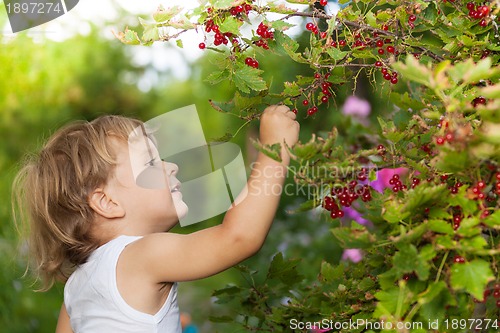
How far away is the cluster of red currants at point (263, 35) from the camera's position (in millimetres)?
1217

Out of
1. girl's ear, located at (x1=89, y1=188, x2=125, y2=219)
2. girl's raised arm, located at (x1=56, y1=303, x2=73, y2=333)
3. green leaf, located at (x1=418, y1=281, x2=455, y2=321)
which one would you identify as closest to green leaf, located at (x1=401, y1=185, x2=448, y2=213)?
green leaf, located at (x1=418, y1=281, x2=455, y2=321)

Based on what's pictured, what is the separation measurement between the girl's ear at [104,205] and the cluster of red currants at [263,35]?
1.83 feet

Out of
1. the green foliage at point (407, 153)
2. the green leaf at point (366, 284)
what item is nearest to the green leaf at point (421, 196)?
the green foliage at point (407, 153)

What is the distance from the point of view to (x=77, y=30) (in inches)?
250

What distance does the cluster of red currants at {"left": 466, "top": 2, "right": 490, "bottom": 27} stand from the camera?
1.10 metres

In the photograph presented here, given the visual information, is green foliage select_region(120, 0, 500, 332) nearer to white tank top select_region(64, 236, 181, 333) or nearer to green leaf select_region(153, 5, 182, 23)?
green leaf select_region(153, 5, 182, 23)

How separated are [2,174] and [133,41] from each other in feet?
13.9

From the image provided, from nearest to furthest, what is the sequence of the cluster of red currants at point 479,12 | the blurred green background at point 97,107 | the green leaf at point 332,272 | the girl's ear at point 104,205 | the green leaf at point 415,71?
the green leaf at point 415,71, the cluster of red currants at point 479,12, the green leaf at point 332,272, the girl's ear at point 104,205, the blurred green background at point 97,107

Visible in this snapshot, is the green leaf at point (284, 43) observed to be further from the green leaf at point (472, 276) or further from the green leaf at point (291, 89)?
the green leaf at point (472, 276)

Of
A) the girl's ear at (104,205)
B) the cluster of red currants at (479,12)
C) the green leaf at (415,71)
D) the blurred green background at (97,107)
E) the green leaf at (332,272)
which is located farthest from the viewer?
the blurred green background at (97,107)

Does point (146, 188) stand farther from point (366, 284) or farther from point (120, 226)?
point (366, 284)

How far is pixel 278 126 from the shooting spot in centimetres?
130

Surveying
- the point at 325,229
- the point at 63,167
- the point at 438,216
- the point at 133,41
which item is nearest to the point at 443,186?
the point at 438,216

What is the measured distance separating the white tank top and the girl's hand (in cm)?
40
